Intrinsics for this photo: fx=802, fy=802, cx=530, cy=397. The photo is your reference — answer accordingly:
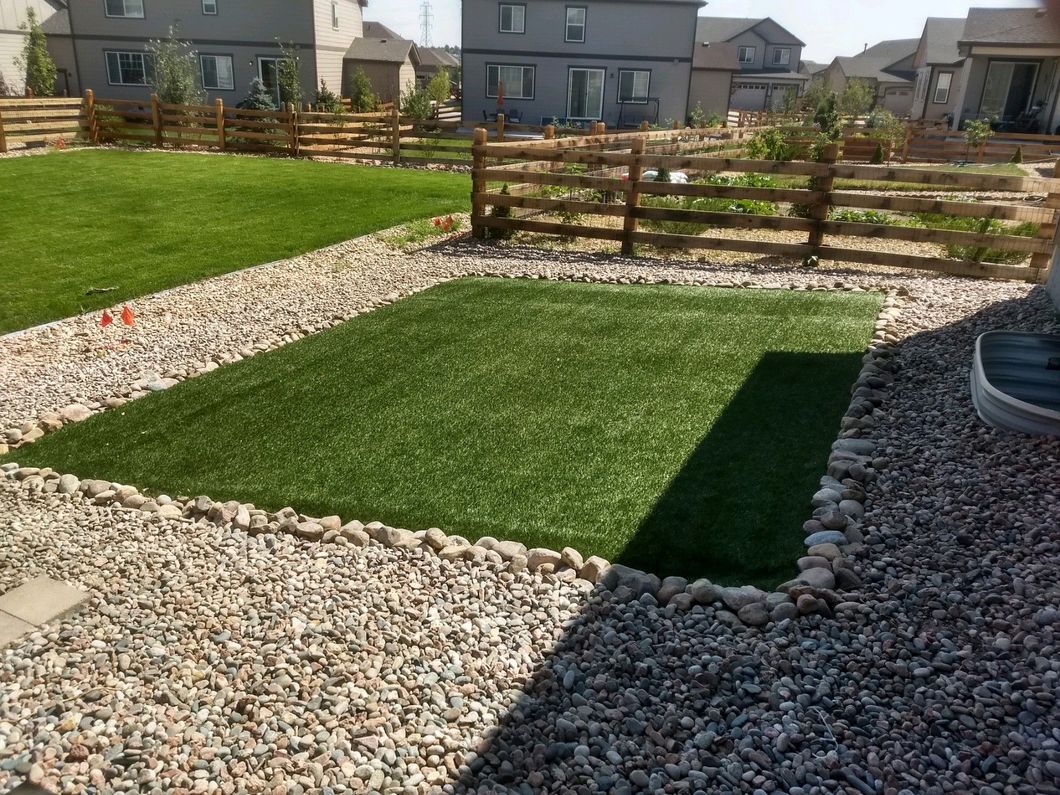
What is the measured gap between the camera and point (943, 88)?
3350 centimetres

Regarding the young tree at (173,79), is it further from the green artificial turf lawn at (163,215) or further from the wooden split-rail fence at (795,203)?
the wooden split-rail fence at (795,203)

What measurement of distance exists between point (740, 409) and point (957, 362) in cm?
174

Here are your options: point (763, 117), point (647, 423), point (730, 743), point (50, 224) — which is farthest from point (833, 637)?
point (763, 117)

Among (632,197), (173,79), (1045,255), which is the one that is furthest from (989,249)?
(173,79)

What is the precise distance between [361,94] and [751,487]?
90.2ft

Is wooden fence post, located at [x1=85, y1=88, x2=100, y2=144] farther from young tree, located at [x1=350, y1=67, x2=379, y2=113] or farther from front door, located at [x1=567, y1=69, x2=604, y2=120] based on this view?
front door, located at [x1=567, y1=69, x2=604, y2=120]

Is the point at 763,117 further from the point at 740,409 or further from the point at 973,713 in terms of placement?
the point at 973,713

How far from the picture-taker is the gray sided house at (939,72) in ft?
107

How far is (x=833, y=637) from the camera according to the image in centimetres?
294

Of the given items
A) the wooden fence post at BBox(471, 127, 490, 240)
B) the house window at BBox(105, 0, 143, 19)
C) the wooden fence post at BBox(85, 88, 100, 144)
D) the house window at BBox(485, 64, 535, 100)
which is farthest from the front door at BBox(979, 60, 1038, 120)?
the house window at BBox(105, 0, 143, 19)

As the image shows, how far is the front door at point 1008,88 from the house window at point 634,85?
11.6m

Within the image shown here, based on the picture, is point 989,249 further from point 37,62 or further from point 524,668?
point 37,62

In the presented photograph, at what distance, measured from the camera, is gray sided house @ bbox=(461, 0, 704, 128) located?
29.0 metres

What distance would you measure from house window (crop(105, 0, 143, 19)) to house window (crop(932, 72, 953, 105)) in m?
31.2
